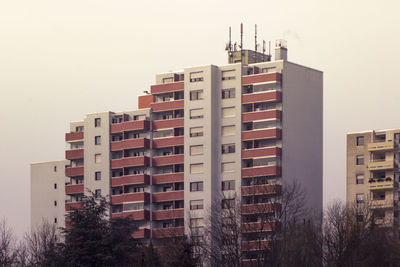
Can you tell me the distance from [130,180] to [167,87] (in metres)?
13.2

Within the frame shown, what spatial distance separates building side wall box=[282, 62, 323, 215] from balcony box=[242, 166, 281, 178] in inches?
52.1

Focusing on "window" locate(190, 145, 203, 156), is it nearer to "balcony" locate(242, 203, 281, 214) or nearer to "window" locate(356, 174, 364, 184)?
"balcony" locate(242, 203, 281, 214)

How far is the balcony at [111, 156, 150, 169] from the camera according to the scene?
159 m

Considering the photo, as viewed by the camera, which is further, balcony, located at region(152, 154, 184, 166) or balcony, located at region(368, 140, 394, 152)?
balcony, located at region(152, 154, 184, 166)

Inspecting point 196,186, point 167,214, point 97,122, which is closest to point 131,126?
point 97,122

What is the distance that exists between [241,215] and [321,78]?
104 feet

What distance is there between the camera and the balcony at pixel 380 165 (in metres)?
155

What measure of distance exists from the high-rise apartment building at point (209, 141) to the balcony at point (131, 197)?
0.43 ft

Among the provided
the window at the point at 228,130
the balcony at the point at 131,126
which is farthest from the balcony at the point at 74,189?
the window at the point at 228,130

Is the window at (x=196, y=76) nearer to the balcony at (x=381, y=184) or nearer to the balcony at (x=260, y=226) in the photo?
the balcony at (x=260, y=226)

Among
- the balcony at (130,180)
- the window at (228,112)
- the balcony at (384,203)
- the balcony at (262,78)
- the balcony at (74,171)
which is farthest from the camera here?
the balcony at (74,171)

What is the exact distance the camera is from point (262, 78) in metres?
151

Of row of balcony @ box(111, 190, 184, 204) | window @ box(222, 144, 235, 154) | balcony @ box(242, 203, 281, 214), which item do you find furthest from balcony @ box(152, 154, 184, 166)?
balcony @ box(242, 203, 281, 214)

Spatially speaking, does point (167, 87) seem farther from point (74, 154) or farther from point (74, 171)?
point (74, 171)
